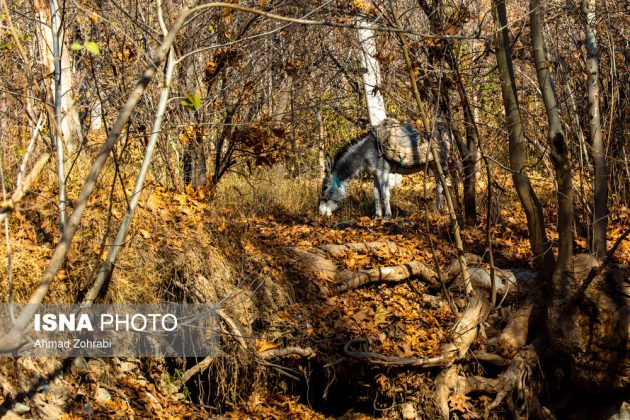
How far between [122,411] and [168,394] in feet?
2.64

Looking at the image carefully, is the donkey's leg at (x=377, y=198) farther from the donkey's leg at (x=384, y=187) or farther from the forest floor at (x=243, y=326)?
the forest floor at (x=243, y=326)

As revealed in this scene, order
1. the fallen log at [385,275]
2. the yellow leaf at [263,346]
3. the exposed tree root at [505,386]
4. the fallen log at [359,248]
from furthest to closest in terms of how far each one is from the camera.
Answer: the fallen log at [359,248]
the fallen log at [385,275]
the exposed tree root at [505,386]
the yellow leaf at [263,346]

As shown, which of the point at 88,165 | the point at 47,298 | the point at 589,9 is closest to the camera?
the point at 47,298

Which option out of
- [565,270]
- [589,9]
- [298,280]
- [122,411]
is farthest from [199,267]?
[589,9]

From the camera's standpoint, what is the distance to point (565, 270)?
7.97m

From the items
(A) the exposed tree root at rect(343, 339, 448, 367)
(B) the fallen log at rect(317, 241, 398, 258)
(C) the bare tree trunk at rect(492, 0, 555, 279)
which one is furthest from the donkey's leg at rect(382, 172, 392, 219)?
(A) the exposed tree root at rect(343, 339, 448, 367)

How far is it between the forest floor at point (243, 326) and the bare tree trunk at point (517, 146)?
74 centimetres

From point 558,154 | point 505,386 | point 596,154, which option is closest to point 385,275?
point 505,386

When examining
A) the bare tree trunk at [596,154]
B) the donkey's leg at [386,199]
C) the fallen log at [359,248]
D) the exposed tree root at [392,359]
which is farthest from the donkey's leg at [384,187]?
the exposed tree root at [392,359]

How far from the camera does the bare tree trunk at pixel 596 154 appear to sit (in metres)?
8.13

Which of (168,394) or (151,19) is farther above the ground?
(151,19)

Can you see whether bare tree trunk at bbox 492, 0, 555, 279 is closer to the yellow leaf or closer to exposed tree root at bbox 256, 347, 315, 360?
exposed tree root at bbox 256, 347, 315, 360

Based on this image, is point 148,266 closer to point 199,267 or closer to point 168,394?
point 199,267

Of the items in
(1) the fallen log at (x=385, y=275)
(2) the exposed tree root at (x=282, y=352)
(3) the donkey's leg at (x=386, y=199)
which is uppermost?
(3) the donkey's leg at (x=386, y=199)
